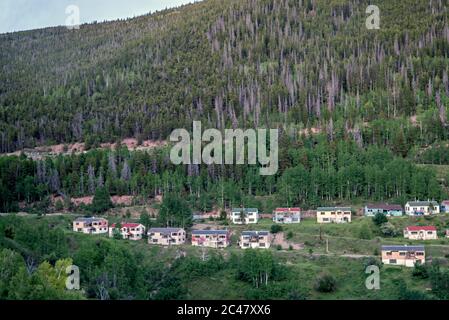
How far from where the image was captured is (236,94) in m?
117

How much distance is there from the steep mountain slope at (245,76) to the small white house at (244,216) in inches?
861

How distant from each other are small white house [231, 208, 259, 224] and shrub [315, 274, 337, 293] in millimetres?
18622

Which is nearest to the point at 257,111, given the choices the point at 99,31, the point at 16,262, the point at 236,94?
the point at 236,94

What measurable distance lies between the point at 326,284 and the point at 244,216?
769 inches

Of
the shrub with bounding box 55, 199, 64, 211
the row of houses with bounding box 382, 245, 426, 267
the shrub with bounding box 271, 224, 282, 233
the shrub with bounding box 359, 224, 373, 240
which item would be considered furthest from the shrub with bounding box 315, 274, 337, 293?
the shrub with bounding box 55, 199, 64, 211

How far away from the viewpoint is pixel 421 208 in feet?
209

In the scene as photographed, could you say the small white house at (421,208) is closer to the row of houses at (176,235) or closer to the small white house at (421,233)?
the small white house at (421,233)

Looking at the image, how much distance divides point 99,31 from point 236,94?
232 ft

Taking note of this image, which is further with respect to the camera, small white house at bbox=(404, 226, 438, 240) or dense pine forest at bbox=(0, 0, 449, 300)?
small white house at bbox=(404, 226, 438, 240)

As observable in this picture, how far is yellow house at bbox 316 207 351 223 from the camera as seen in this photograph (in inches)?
2506

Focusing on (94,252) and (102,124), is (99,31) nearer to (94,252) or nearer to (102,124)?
(102,124)

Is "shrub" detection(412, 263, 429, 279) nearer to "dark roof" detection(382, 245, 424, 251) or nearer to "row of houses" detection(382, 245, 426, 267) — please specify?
"row of houses" detection(382, 245, 426, 267)

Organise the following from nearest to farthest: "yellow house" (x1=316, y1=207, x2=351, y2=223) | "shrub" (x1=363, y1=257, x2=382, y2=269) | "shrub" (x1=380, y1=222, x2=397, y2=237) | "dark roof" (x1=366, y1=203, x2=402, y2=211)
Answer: "shrub" (x1=363, y1=257, x2=382, y2=269) < "shrub" (x1=380, y1=222, x2=397, y2=237) < "yellow house" (x1=316, y1=207, x2=351, y2=223) < "dark roof" (x1=366, y1=203, x2=402, y2=211)

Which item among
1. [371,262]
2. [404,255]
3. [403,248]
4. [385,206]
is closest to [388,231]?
[385,206]
